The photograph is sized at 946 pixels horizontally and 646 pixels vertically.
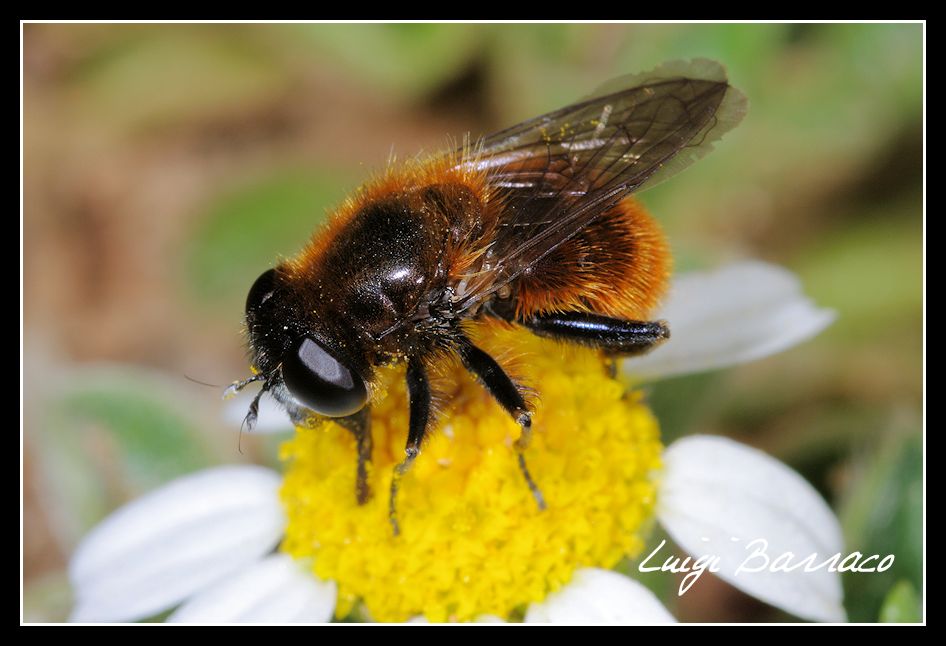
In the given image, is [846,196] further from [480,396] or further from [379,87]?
[480,396]

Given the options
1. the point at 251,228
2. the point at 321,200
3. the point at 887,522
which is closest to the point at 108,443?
the point at 251,228

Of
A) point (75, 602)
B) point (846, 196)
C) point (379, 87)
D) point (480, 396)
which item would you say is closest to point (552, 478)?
point (480, 396)

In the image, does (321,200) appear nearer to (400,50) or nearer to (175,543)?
(400,50)

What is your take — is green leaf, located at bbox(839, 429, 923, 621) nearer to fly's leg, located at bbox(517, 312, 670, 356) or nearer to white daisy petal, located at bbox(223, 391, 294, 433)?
fly's leg, located at bbox(517, 312, 670, 356)

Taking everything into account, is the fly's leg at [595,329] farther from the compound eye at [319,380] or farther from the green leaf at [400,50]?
the green leaf at [400,50]

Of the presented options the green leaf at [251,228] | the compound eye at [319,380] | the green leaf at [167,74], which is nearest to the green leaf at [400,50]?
the green leaf at [167,74]

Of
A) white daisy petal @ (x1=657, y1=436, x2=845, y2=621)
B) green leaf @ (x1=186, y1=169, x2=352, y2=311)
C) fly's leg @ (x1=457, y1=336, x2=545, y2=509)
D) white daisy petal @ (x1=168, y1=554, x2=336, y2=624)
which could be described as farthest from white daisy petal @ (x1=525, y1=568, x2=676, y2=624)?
green leaf @ (x1=186, y1=169, x2=352, y2=311)

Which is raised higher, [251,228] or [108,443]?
[251,228]
